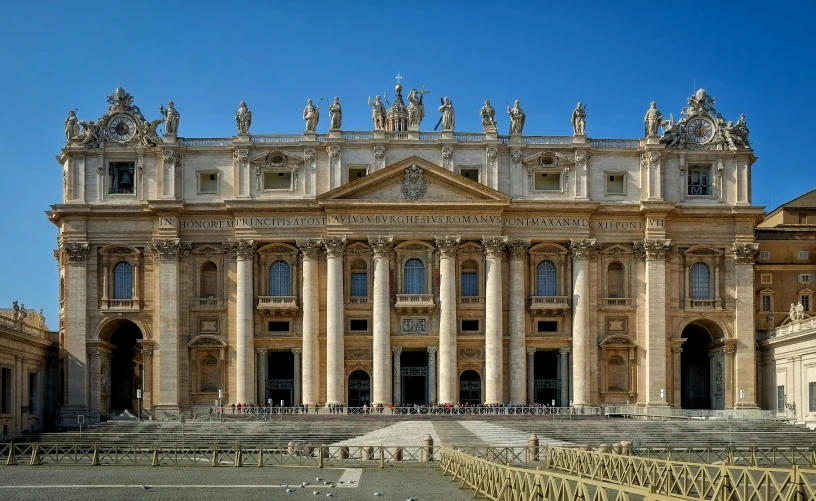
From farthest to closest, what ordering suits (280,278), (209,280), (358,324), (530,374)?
(209,280)
(280,278)
(358,324)
(530,374)

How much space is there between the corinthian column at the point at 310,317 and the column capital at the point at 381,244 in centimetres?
373

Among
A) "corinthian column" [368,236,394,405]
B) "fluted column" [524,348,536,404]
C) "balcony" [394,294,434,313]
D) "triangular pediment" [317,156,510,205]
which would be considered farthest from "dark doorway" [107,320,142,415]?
"fluted column" [524,348,536,404]

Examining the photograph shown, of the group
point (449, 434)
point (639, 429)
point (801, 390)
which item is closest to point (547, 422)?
point (639, 429)

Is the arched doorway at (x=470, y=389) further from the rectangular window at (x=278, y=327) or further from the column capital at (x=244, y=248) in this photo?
the column capital at (x=244, y=248)

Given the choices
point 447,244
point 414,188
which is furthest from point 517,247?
point 414,188

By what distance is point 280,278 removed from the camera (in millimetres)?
83312

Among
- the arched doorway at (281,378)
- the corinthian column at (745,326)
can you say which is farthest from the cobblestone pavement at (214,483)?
the corinthian column at (745,326)

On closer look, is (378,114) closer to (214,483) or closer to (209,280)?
(209,280)

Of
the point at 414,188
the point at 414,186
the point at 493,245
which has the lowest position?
the point at 493,245

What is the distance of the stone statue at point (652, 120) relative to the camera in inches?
3295

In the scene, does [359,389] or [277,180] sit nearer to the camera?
[359,389]

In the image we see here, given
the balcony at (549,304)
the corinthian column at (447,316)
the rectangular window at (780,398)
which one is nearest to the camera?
the rectangular window at (780,398)

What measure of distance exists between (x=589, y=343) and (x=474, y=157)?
1502cm

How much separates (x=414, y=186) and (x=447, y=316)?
357 inches
